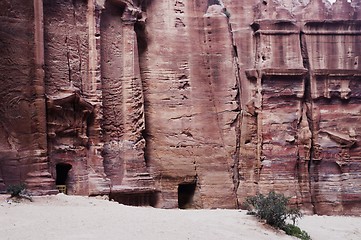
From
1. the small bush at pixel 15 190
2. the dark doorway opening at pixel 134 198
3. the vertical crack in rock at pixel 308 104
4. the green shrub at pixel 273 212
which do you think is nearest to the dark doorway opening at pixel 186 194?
the dark doorway opening at pixel 134 198

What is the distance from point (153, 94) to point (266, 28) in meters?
5.76

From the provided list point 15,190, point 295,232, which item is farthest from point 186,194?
point 295,232

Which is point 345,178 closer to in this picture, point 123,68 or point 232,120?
point 232,120

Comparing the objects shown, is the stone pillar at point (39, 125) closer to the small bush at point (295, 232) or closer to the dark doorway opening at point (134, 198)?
the dark doorway opening at point (134, 198)

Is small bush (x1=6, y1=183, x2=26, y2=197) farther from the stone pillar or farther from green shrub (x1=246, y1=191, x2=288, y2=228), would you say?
green shrub (x1=246, y1=191, x2=288, y2=228)

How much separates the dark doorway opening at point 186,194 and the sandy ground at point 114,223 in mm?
7966

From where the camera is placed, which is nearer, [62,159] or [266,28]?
[62,159]

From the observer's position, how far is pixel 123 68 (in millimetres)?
24453

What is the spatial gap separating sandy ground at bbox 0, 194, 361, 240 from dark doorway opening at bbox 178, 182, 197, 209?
797cm

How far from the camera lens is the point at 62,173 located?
2228cm

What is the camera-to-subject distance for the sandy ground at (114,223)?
44.4 ft

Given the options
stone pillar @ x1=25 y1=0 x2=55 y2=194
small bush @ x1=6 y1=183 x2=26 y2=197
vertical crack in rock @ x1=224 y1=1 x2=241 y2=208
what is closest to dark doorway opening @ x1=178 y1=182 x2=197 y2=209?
vertical crack in rock @ x1=224 y1=1 x2=241 y2=208

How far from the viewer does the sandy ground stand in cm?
1355

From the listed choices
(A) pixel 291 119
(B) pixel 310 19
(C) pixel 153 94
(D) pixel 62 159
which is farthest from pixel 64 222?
(B) pixel 310 19
